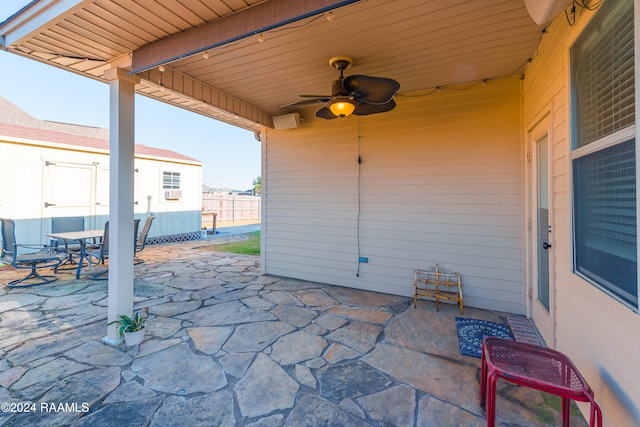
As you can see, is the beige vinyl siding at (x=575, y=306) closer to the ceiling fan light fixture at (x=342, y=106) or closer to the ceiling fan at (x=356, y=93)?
the ceiling fan at (x=356, y=93)

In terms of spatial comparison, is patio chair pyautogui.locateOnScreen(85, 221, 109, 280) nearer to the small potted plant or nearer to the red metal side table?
the small potted plant

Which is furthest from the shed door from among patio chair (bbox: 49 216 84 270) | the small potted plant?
the small potted plant

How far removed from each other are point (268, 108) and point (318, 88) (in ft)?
4.05

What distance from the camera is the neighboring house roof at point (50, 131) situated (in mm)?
6504

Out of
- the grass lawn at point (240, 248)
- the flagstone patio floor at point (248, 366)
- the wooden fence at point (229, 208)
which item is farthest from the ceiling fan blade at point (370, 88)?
the wooden fence at point (229, 208)

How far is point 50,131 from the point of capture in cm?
793

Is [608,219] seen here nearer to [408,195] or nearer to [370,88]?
[370,88]

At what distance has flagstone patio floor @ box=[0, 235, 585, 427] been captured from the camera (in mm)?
1786

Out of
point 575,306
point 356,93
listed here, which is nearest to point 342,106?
point 356,93

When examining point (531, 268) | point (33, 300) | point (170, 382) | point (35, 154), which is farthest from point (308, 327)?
point (35, 154)

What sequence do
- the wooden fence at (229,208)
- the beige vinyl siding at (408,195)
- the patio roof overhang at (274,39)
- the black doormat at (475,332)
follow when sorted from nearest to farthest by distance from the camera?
the patio roof overhang at (274,39)
the black doormat at (475,332)
the beige vinyl siding at (408,195)
the wooden fence at (229,208)

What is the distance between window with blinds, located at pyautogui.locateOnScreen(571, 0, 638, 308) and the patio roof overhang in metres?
0.87

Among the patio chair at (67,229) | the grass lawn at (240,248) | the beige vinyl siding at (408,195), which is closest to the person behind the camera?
the beige vinyl siding at (408,195)

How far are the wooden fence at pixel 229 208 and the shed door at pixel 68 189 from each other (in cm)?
551
